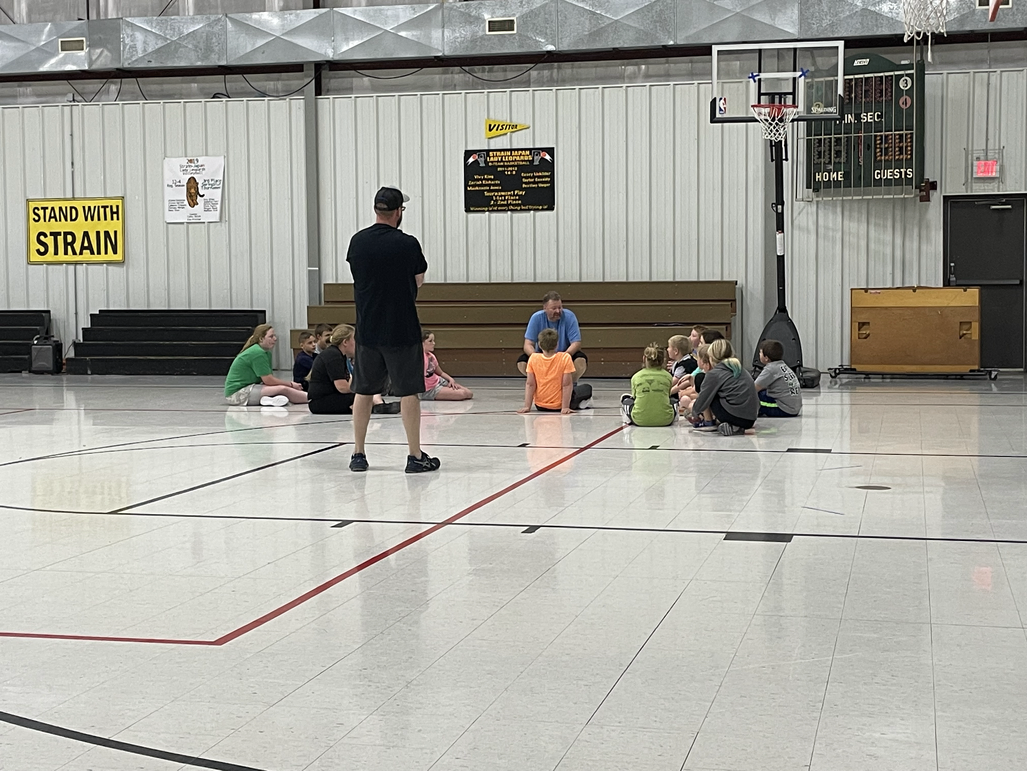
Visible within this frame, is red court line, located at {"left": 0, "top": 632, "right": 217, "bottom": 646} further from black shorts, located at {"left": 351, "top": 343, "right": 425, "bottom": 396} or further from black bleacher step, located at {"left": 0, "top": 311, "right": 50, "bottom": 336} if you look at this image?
black bleacher step, located at {"left": 0, "top": 311, "right": 50, "bottom": 336}

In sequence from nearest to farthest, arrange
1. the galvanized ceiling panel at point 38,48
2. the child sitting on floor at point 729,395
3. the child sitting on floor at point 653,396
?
the child sitting on floor at point 729,395, the child sitting on floor at point 653,396, the galvanized ceiling panel at point 38,48

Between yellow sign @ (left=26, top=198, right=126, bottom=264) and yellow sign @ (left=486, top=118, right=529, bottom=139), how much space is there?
589cm

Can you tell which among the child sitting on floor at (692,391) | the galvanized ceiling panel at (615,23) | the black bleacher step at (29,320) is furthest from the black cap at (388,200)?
the black bleacher step at (29,320)

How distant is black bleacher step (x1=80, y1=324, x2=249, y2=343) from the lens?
59.2 feet

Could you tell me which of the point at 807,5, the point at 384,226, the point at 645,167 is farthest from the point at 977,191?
the point at 384,226

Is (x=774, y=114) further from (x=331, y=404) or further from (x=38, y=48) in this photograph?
(x=38, y=48)

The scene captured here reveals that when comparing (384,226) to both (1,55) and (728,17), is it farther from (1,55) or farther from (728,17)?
(1,55)

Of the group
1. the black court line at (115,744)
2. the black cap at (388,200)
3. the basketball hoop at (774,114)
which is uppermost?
the basketball hoop at (774,114)

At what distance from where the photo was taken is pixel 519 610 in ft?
14.4

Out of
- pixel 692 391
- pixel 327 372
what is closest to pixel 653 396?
pixel 692 391

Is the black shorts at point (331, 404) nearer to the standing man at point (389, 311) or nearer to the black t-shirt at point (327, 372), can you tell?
the black t-shirt at point (327, 372)

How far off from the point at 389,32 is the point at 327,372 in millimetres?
7902

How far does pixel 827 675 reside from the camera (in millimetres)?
3562

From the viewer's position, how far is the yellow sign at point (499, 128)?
58.2 feet
